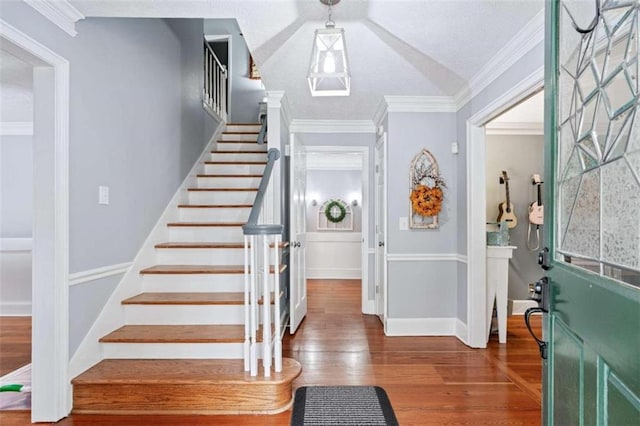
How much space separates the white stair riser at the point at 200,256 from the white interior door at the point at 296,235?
0.61 m

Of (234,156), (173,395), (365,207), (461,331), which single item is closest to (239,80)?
(234,156)

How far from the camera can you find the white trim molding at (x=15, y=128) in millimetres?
4066

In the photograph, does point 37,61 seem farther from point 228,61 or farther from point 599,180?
point 228,61

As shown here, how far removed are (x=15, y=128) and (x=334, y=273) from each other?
5225 mm

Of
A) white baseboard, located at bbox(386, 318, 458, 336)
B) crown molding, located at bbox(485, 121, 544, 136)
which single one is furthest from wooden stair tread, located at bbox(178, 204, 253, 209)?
crown molding, located at bbox(485, 121, 544, 136)

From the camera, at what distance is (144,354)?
7.91 ft

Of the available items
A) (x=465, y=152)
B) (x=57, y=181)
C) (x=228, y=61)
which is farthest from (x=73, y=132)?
(x=228, y=61)

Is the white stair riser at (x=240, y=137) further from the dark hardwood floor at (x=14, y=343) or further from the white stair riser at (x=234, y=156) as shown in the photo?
the dark hardwood floor at (x=14, y=343)

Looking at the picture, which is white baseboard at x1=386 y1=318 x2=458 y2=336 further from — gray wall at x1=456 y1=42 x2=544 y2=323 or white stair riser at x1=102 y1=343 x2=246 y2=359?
white stair riser at x1=102 y1=343 x2=246 y2=359

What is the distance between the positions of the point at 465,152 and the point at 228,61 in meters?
4.46

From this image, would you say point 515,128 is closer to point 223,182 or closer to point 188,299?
point 223,182

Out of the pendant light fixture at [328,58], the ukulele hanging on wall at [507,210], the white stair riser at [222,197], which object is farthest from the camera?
the ukulele hanging on wall at [507,210]

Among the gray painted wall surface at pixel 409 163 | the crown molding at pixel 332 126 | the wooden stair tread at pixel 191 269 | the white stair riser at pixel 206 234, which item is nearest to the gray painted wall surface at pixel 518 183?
the gray painted wall surface at pixel 409 163

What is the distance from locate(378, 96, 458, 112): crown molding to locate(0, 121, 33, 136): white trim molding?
3865mm
